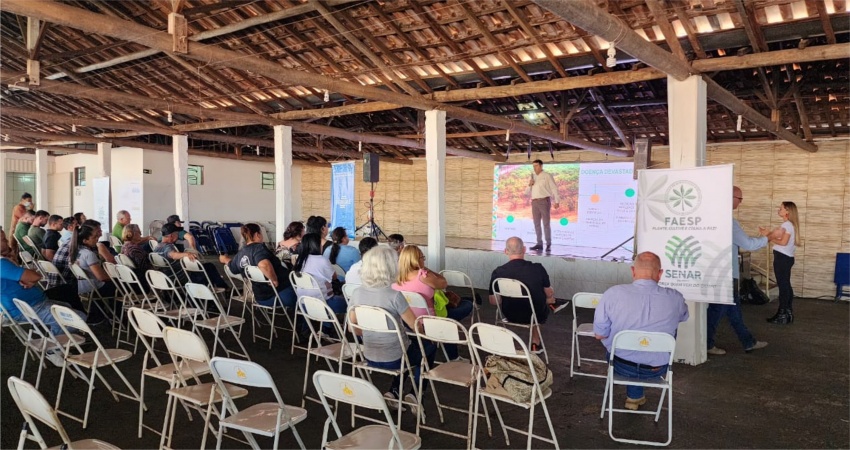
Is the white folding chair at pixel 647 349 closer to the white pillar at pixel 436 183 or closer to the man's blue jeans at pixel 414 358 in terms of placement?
the man's blue jeans at pixel 414 358

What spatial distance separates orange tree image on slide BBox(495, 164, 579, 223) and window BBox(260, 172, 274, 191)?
27.1 feet

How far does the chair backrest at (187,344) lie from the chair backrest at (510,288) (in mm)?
2584

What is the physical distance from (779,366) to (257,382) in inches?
187

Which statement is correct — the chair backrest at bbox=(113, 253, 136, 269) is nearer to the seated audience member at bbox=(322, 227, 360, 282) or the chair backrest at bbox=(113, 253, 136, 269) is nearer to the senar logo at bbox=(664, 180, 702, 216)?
the seated audience member at bbox=(322, 227, 360, 282)

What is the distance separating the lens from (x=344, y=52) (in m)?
7.93

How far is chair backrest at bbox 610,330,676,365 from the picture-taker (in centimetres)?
307

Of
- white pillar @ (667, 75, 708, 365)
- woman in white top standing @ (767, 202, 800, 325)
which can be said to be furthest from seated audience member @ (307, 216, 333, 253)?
woman in white top standing @ (767, 202, 800, 325)

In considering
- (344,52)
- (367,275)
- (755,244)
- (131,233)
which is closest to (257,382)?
(367,275)

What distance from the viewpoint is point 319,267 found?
511 centimetres

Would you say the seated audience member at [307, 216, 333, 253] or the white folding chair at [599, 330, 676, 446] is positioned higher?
the seated audience member at [307, 216, 333, 253]

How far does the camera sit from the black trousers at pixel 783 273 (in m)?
6.49

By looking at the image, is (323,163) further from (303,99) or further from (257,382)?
(257,382)

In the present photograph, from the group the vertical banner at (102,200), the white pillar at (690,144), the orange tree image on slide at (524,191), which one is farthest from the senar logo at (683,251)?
the vertical banner at (102,200)

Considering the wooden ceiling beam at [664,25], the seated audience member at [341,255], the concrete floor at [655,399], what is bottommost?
the concrete floor at [655,399]
